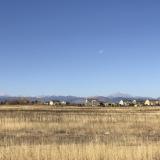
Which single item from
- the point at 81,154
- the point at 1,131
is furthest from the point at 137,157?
the point at 1,131

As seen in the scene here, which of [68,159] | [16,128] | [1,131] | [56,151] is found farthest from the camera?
[16,128]

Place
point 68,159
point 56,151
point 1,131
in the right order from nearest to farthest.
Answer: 1. point 68,159
2. point 56,151
3. point 1,131

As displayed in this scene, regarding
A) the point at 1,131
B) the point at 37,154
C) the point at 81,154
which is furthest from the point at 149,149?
the point at 1,131

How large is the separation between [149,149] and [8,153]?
557 centimetres

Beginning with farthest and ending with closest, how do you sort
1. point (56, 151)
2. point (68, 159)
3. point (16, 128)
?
point (16, 128)
point (56, 151)
point (68, 159)

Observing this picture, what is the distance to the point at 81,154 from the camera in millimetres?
19250

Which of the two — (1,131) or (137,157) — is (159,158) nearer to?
(137,157)

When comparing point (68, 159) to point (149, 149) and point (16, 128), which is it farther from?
point (16, 128)

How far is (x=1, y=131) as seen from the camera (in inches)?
1380

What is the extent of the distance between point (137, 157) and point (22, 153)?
14.1ft

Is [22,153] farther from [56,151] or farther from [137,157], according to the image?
[137,157]

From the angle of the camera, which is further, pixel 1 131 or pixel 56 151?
pixel 1 131

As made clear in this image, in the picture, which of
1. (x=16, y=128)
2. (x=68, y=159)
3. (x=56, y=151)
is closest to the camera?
(x=68, y=159)

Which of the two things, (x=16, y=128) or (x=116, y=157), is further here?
(x=16, y=128)
